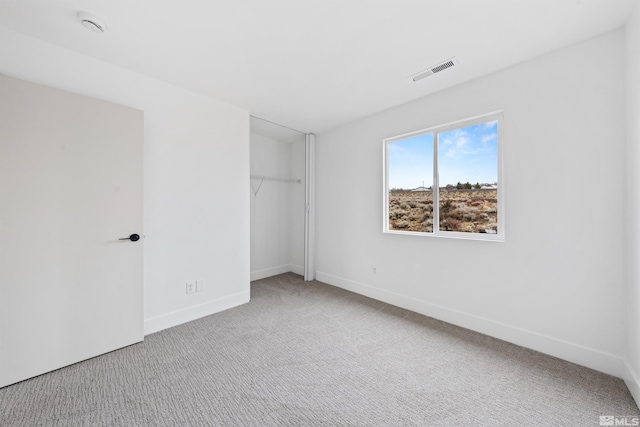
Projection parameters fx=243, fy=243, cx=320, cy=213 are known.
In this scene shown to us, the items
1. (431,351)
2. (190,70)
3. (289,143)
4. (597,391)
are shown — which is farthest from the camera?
(289,143)

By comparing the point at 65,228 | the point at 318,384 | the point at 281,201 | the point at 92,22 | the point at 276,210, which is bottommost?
the point at 318,384

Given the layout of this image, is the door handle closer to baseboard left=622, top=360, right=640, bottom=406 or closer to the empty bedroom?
the empty bedroom

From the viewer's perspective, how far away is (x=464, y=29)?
1789 millimetres

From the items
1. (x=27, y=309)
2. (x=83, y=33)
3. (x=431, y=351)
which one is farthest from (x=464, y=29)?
(x=27, y=309)

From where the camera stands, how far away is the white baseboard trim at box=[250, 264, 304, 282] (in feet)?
14.0

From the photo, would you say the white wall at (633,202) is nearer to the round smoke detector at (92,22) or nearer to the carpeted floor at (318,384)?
the carpeted floor at (318,384)

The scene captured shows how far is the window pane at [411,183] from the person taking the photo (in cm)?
297

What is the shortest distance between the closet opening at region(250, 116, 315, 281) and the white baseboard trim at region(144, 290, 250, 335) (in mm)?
1111

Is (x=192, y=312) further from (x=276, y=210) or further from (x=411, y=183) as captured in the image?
(x=411, y=183)

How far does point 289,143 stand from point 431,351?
4.10m

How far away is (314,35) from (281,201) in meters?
3.20

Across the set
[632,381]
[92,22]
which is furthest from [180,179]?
[632,381]

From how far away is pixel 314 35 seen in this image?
6.04ft

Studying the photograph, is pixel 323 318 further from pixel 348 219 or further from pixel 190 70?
pixel 190 70
